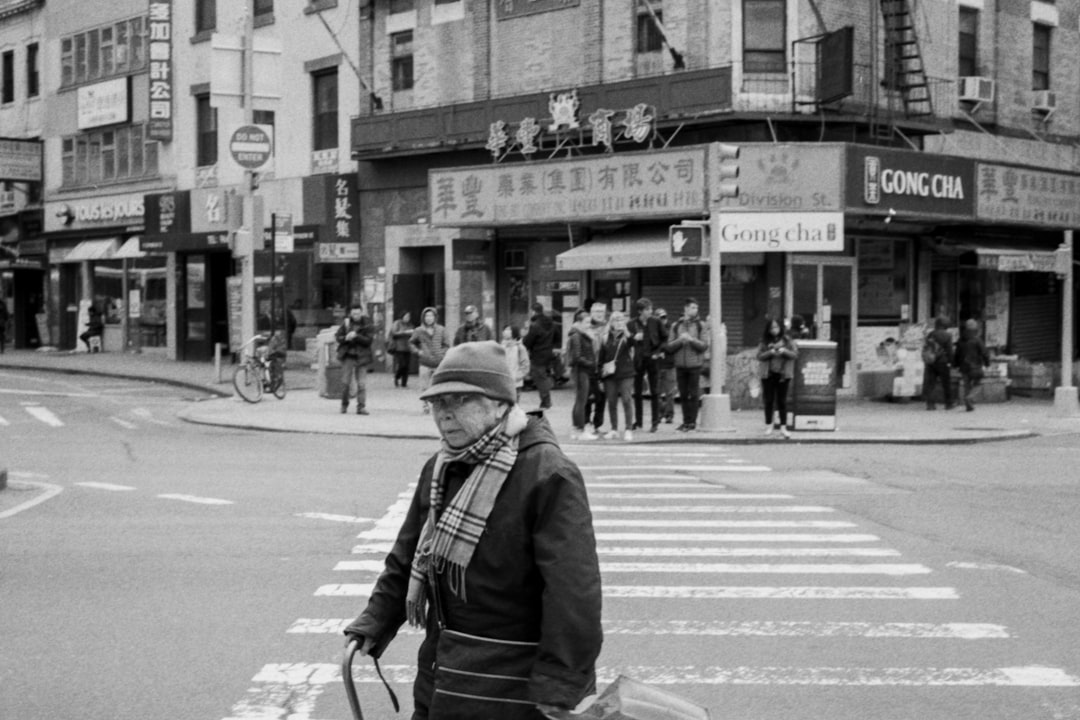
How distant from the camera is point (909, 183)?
26.9 metres

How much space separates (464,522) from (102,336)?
140 ft

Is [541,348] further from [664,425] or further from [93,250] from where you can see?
[93,250]

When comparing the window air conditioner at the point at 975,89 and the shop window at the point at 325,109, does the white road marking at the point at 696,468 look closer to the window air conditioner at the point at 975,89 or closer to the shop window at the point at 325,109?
the window air conditioner at the point at 975,89

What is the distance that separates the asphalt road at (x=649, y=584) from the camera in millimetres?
7074

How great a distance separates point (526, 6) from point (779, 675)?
2543 cm

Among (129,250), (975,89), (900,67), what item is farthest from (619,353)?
(129,250)

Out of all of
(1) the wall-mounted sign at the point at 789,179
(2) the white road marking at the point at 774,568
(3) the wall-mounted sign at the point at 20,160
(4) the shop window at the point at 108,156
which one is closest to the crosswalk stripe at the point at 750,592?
(2) the white road marking at the point at 774,568

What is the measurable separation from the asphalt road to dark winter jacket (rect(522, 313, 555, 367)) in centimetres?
399

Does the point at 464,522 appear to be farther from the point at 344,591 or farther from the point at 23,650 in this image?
the point at 344,591

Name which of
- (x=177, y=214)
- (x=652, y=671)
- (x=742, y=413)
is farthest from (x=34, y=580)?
(x=177, y=214)

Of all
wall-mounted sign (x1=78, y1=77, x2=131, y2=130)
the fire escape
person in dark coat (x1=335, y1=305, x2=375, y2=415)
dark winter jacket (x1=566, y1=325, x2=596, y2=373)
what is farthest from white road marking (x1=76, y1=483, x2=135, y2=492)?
wall-mounted sign (x1=78, y1=77, x2=131, y2=130)

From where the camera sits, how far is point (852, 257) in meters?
28.3

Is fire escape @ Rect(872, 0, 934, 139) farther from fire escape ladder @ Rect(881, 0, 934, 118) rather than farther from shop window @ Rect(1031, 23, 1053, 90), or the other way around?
shop window @ Rect(1031, 23, 1053, 90)

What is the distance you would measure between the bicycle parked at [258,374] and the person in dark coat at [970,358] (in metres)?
12.4
